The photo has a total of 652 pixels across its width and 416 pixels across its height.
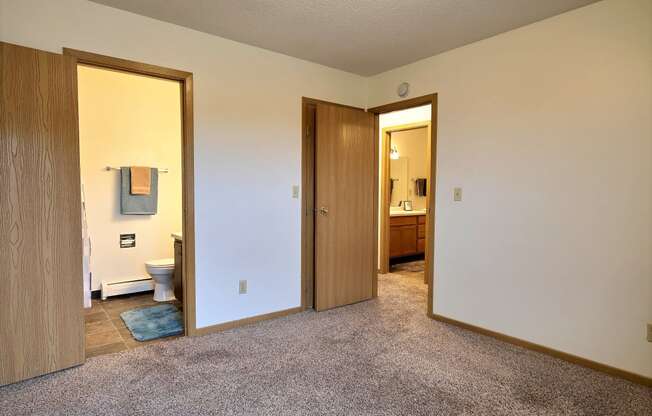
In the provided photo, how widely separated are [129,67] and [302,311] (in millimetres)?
2442

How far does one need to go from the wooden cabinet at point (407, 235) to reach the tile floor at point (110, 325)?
9.88ft

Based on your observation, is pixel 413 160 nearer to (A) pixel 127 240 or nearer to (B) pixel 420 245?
(B) pixel 420 245

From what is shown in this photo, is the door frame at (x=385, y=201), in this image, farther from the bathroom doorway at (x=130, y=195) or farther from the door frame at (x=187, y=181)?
→ the door frame at (x=187, y=181)

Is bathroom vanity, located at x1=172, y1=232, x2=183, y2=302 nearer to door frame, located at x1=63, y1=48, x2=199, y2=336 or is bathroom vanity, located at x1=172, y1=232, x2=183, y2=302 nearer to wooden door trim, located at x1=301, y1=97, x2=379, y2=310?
door frame, located at x1=63, y1=48, x2=199, y2=336

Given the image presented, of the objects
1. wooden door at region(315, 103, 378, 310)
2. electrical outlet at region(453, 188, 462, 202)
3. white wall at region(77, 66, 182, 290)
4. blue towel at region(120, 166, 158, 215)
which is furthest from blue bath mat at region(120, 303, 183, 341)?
electrical outlet at region(453, 188, 462, 202)

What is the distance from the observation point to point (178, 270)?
3.62 meters

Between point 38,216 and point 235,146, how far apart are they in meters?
1.39

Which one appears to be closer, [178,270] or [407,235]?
[178,270]

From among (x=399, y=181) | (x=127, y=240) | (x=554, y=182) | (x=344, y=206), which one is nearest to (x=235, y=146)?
(x=344, y=206)

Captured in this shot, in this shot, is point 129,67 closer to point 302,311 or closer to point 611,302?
point 302,311

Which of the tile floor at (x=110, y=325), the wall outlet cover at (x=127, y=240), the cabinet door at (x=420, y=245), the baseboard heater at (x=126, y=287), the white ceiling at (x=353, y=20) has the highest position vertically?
the white ceiling at (x=353, y=20)

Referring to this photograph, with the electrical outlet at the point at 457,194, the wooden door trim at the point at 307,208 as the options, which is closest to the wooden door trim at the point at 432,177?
the electrical outlet at the point at 457,194

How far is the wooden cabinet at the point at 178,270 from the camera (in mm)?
3512

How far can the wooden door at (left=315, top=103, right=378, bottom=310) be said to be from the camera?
3463mm
